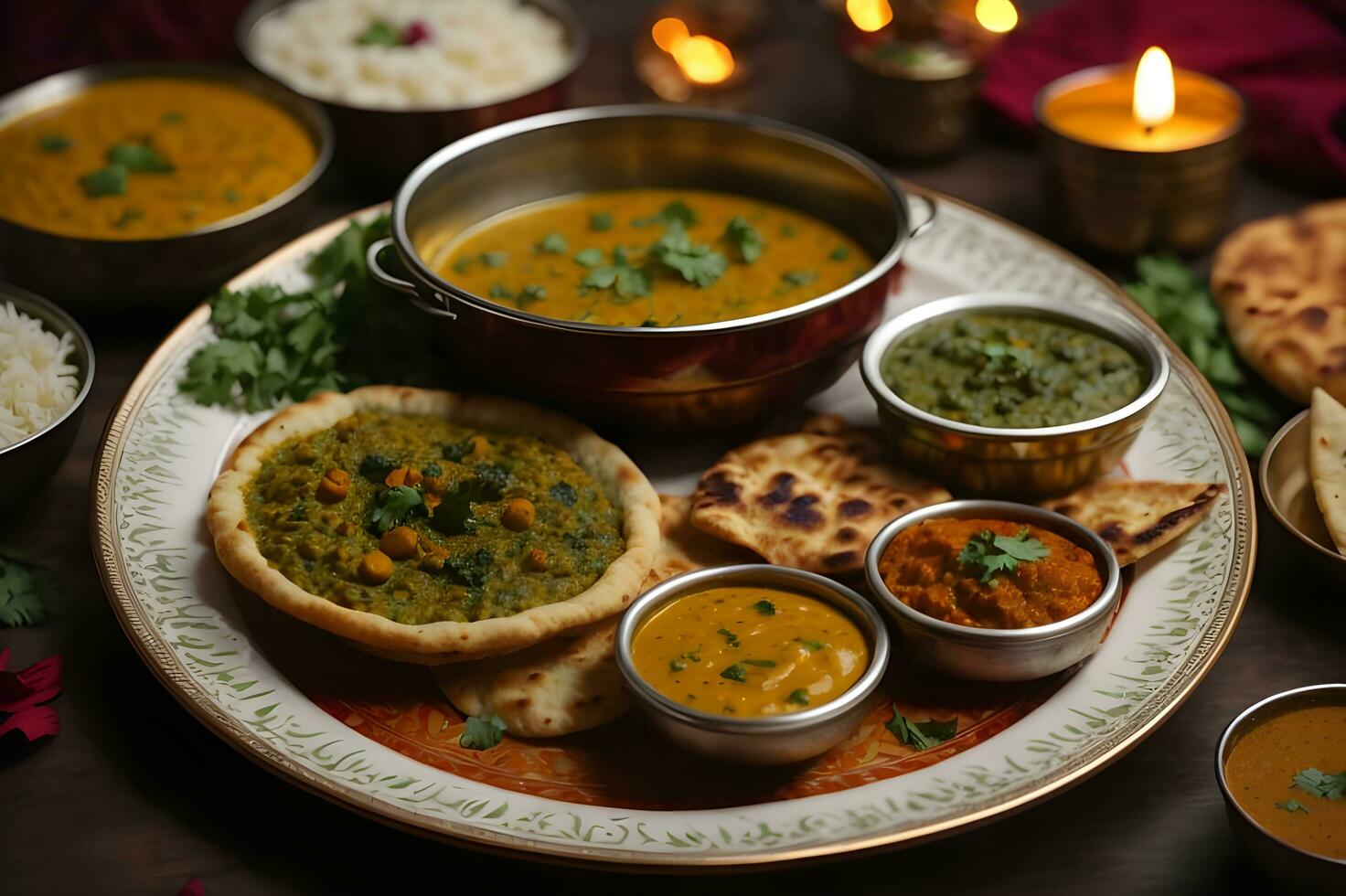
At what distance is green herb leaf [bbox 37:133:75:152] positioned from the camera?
525 centimetres

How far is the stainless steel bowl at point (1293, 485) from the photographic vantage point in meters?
3.81

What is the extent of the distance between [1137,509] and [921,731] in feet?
3.42

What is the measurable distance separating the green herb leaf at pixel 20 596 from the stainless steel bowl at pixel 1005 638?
2.31m

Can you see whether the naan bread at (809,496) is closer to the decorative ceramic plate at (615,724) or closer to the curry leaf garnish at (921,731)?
the decorative ceramic plate at (615,724)

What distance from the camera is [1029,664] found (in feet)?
10.7

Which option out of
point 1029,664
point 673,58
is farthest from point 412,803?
point 673,58

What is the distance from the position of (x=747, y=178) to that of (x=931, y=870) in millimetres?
2844

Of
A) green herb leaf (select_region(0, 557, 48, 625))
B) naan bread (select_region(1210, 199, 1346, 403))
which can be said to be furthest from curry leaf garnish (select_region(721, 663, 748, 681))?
naan bread (select_region(1210, 199, 1346, 403))

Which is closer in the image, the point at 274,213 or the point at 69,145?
the point at 274,213

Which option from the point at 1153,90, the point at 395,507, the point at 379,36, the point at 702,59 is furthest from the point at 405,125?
the point at 1153,90

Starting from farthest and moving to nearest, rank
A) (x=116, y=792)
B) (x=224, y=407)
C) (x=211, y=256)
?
(x=211, y=256), (x=224, y=407), (x=116, y=792)

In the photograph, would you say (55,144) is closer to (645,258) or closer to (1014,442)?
(645,258)

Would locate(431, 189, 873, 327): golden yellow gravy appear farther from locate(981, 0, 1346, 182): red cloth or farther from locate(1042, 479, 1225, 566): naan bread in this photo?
locate(981, 0, 1346, 182): red cloth

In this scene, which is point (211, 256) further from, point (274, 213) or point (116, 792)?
point (116, 792)
